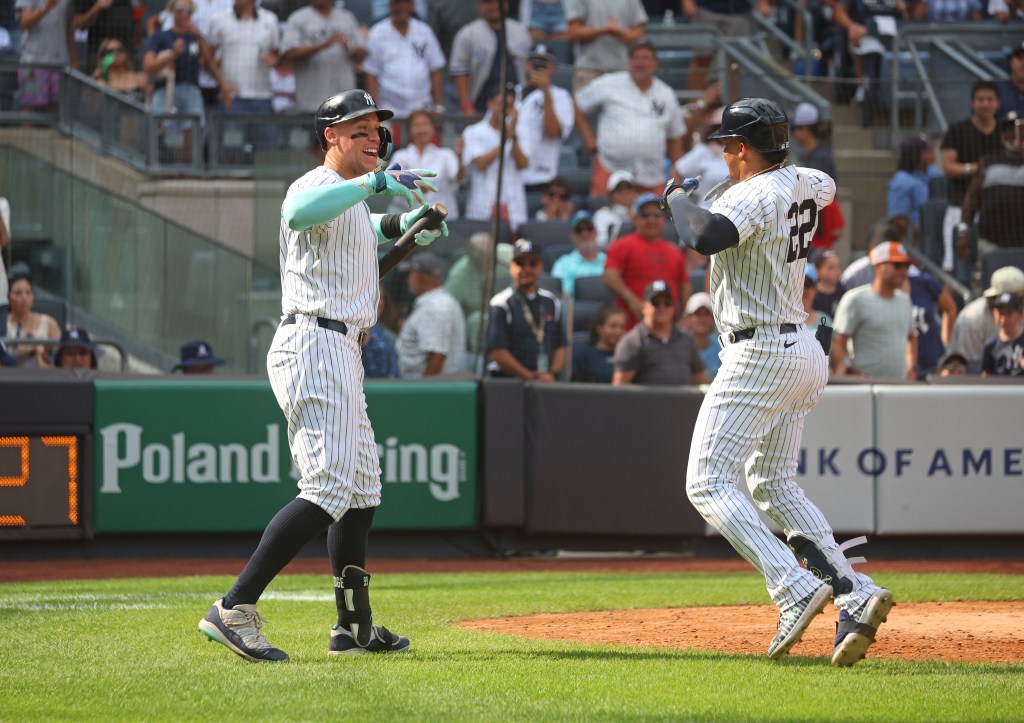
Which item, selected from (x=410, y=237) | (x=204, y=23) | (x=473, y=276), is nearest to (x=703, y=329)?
(x=473, y=276)

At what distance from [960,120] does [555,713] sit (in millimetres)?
9643

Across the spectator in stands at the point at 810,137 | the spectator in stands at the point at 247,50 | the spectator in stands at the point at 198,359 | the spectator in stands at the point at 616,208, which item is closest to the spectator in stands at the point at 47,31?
the spectator in stands at the point at 247,50

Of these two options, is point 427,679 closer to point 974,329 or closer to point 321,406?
point 321,406

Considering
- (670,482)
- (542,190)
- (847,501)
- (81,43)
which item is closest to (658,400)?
(670,482)

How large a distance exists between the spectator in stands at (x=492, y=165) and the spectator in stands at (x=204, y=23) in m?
2.31

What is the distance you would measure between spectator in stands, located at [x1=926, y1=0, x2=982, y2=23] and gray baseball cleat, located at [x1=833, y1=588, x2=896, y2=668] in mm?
12049

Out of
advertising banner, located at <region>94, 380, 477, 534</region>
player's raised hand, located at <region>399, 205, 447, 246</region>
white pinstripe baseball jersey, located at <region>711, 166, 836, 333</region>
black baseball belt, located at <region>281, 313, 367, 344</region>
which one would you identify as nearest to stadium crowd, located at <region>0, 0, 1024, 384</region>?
advertising banner, located at <region>94, 380, 477, 534</region>

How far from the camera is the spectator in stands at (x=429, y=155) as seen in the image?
463 inches

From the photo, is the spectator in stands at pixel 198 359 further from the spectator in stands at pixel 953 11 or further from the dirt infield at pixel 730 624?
the spectator in stands at pixel 953 11

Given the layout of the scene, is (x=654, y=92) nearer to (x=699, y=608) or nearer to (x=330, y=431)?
(x=699, y=608)

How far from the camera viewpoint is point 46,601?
735 centimetres

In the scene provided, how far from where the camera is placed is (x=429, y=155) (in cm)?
1187

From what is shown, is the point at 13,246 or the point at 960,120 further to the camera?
the point at 960,120

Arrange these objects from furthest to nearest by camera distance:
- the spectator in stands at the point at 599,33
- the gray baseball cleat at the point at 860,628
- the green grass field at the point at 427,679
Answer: the spectator in stands at the point at 599,33, the gray baseball cleat at the point at 860,628, the green grass field at the point at 427,679
